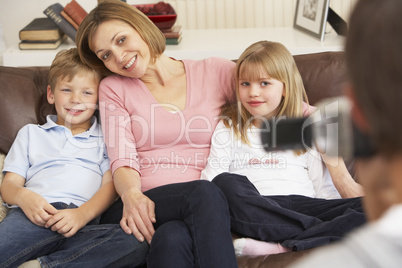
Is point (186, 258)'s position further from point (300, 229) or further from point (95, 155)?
point (95, 155)

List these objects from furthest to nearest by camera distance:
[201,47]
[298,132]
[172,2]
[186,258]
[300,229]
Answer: [172,2]
[201,47]
[300,229]
[186,258]
[298,132]

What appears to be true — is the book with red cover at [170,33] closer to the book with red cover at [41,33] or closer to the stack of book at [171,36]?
the stack of book at [171,36]

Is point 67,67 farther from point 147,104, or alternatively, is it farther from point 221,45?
point 221,45

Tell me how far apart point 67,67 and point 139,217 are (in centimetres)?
68

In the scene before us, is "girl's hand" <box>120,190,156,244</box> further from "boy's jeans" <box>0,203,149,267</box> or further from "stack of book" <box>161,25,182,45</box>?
"stack of book" <box>161,25,182,45</box>

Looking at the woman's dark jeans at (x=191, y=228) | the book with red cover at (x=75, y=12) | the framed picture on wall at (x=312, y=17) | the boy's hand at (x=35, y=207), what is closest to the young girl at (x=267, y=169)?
the woman's dark jeans at (x=191, y=228)

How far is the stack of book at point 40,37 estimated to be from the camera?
8.50 ft

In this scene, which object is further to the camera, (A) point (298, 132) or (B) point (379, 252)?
(A) point (298, 132)

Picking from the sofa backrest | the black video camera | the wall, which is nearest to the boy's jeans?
the sofa backrest

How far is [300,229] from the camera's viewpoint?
1.64m

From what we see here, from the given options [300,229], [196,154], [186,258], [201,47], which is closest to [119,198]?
[196,154]

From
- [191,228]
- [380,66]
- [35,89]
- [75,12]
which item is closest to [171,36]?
[75,12]

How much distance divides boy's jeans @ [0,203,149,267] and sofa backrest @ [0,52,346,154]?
0.48 m

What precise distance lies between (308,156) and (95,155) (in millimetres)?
764
